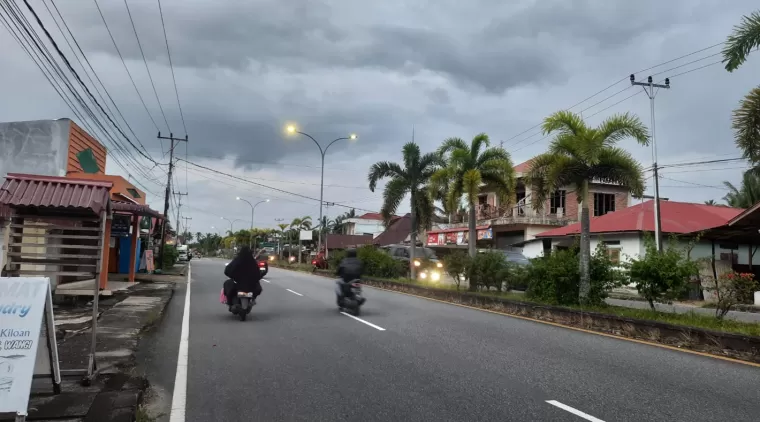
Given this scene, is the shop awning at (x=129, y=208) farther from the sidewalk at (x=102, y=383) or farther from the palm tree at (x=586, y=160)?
the palm tree at (x=586, y=160)

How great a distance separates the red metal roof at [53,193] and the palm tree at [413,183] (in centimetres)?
2051

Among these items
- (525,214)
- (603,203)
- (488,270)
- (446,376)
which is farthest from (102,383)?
(603,203)

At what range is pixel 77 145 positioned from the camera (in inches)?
741

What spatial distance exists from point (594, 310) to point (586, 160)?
373 centimetres

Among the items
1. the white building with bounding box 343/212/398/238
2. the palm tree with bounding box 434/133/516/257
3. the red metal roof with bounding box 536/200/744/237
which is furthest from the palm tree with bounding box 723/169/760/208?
the white building with bounding box 343/212/398/238

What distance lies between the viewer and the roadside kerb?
862 cm

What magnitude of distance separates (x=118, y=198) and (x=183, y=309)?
9.22m

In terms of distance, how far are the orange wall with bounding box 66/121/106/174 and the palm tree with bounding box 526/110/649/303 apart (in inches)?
606

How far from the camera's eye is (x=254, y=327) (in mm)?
10922

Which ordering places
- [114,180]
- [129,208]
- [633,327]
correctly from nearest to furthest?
[633,327]
[129,208]
[114,180]

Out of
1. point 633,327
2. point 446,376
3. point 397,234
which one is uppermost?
point 397,234

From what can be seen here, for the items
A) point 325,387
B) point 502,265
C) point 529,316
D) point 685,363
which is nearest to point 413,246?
point 502,265

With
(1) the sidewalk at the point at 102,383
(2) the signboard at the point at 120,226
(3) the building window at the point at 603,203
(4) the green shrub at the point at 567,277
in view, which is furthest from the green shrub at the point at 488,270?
(3) the building window at the point at 603,203

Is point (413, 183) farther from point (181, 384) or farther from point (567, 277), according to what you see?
point (181, 384)
